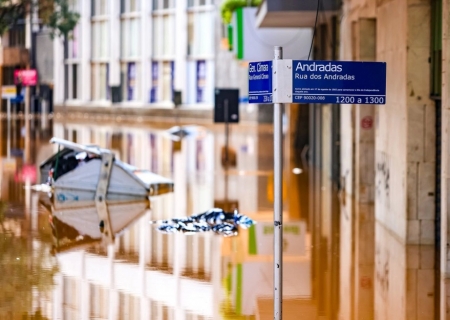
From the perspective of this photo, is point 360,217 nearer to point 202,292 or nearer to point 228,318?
point 202,292

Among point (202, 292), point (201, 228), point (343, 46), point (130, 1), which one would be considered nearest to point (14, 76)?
point (130, 1)

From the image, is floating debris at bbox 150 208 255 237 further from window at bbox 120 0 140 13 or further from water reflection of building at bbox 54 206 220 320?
window at bbox 120 0 140 13

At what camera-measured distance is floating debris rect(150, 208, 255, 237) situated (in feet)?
55.3

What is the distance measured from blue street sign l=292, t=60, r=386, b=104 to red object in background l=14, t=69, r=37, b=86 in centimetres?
6879

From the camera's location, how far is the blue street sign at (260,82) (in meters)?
8.95

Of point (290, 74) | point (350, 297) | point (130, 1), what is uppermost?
point (130, 1)

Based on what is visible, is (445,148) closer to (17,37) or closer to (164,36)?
(164,36)

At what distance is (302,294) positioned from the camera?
1171cm

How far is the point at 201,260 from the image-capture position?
13859 millimetres

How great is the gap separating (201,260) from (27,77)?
213ft

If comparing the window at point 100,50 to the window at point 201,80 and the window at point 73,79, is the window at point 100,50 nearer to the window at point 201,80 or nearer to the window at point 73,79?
the window at point 73,79

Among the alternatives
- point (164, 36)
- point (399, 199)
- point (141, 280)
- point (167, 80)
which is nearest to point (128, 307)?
point (141, 280)

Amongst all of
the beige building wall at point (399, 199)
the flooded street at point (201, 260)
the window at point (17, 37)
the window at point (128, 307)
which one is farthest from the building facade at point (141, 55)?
the window at point (128, 307)

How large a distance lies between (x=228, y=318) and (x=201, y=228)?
22.0 feet
